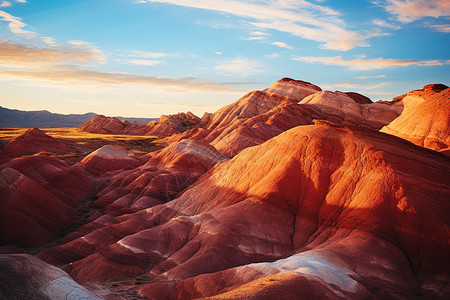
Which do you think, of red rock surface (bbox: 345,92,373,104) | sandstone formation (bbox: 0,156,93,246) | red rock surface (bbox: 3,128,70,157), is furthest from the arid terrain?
red rock surface (bbox: 345,92,373,104)

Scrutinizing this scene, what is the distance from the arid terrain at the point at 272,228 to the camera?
22906 millimetres

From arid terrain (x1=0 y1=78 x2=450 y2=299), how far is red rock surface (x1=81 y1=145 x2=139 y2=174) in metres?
23.0

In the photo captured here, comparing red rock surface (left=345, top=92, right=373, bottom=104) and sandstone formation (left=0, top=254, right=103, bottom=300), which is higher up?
red rock surface (left=345, top=92, right=373, bottom=104)

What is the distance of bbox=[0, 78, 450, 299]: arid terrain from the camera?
22.9 metres

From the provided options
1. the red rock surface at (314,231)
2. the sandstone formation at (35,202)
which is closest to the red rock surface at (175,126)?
the sandstone formation at (35,202)

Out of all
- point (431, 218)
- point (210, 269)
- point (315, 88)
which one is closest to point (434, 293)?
point (431, 218)

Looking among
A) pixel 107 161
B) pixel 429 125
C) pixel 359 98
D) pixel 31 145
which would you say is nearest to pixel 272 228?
pixel 429 125

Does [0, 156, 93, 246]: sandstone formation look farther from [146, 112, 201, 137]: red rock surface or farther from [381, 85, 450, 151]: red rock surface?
[146, 112, 201, 137]: red rock surface

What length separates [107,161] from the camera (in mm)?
85375

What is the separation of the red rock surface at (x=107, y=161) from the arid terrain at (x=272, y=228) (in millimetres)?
23008

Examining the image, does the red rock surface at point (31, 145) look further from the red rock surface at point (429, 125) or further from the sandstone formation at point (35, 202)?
the red rock surface at point (429, 125)

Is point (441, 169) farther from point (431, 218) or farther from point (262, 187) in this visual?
point (262, 187)

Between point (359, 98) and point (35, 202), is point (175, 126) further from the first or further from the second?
point (35, 202)

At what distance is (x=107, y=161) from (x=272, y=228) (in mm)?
61801
